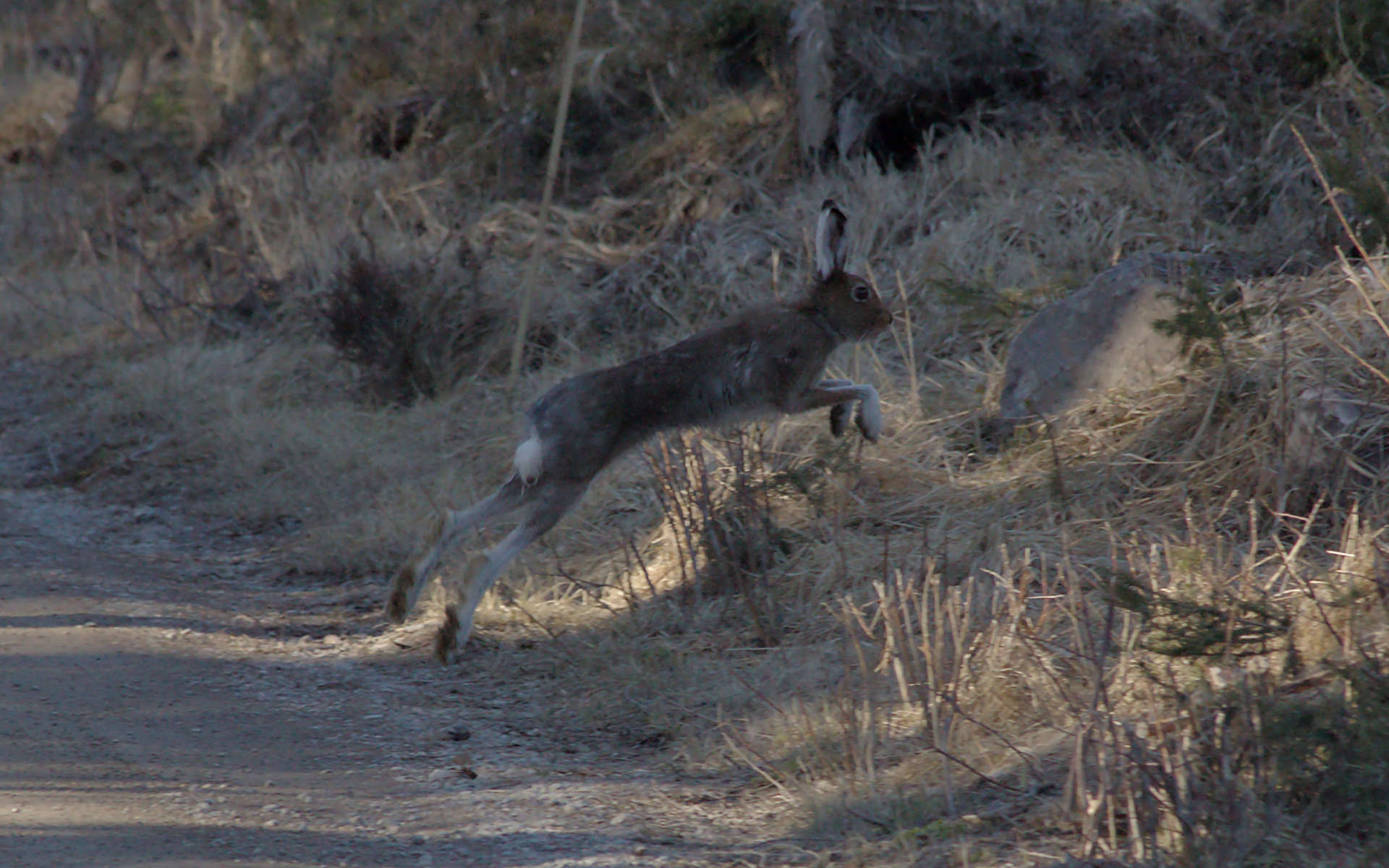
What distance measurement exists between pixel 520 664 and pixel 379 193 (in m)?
8.51

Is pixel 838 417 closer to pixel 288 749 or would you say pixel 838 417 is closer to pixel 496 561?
pixel 496 561

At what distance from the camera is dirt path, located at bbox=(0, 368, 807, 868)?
4.42 m

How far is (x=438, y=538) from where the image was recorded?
672cm

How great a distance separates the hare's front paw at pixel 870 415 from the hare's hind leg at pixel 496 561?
1.35 meters

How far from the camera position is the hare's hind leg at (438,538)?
265 inches

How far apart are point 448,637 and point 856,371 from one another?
3.43m

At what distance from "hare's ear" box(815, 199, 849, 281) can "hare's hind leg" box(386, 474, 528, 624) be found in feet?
5.86

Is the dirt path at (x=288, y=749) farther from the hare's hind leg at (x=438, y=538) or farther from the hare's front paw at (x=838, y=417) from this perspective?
the hare's front paw at (x=838, y=417)

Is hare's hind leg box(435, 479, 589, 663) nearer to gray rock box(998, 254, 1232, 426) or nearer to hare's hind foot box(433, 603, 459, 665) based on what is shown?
hare's hind foot box(433, 603, 459, 665)

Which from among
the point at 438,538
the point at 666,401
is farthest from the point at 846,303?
the point at 438,538

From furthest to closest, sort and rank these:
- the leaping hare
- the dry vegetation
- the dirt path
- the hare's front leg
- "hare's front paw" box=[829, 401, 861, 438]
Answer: "hare's front paw" box=[829, 401, 861, 438], the hare's front leg, the leaping hare, the dry vegetation, the dirt path

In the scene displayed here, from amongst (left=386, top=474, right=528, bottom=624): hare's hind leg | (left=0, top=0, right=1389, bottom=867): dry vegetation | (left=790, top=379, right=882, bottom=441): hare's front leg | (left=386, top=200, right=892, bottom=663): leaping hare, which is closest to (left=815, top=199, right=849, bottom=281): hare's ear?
(left=386, top=200, right=892, bottom=663): leaping hare

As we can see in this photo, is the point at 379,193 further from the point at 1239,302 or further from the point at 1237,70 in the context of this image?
the point at 1239,302

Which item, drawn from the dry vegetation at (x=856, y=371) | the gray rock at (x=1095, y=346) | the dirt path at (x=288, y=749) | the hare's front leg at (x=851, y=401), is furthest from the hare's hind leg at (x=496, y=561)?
the gray rock at (x=1095, y=346)
